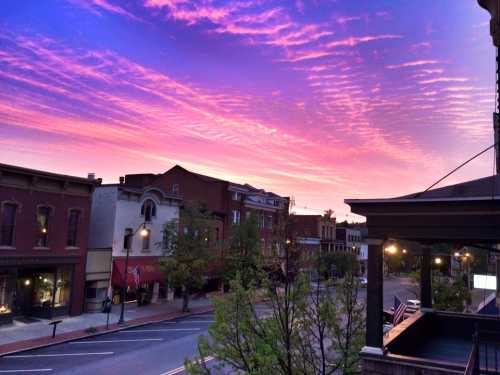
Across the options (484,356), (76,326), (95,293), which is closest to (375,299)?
(484,356)

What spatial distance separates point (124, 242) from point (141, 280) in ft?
11.3

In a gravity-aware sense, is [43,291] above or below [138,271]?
below

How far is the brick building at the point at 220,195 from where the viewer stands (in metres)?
50.0

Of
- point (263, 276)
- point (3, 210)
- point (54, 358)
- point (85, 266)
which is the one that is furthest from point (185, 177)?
point (263, 276)

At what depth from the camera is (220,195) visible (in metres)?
50.3

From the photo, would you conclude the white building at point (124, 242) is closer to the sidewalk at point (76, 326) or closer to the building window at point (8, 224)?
the sidewalk at point (76, 326)

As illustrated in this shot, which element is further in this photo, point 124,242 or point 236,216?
point 236,216

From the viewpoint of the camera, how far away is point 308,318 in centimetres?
919

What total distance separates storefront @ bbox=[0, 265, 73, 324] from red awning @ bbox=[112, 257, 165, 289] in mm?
3853

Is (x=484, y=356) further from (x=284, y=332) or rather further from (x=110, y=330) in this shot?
(x=110, y=330)

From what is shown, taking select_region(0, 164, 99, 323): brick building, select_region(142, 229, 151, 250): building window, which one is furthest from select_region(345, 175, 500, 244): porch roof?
select_region(142, 229, 151, 250): building window

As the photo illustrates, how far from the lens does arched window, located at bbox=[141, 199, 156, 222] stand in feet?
123

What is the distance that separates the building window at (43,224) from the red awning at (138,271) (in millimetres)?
6216

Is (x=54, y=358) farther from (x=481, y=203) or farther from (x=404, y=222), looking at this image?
(x=481, y=203)
